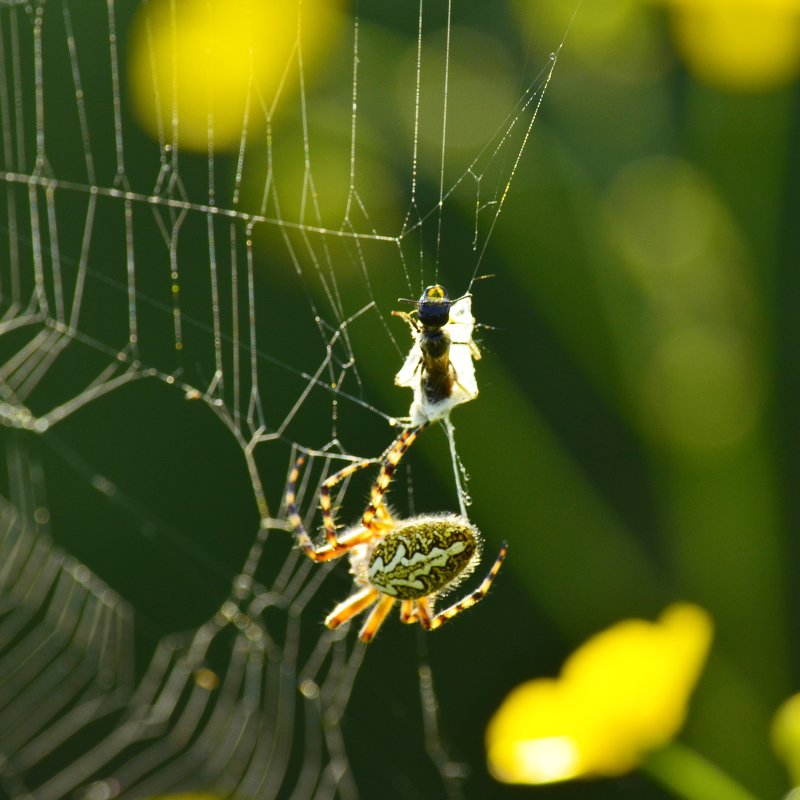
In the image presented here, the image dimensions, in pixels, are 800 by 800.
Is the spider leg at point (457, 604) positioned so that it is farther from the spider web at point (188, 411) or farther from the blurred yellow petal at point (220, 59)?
the blurred yellow petal at point (220, 59)

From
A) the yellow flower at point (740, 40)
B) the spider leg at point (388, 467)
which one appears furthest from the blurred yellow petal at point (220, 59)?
the spider leg at point (388, 467)

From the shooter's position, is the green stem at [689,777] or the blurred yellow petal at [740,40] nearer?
the green stem at [689,777]

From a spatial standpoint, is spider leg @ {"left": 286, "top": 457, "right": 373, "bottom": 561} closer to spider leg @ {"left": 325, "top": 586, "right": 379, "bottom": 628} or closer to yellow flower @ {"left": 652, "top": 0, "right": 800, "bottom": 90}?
spider leg @ {"left": 325, "top": 586, "right": 379, "bottom": 628}

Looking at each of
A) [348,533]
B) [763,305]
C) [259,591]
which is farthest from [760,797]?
[259,591]

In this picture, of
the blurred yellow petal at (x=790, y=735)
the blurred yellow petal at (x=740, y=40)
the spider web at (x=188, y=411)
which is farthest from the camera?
the spider web at (x=188, y=411)

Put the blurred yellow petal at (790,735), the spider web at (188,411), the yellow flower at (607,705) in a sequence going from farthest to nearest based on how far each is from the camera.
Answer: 1. the spider web at (188,411)
2. the yellow flower at (607,705)
3. the blurred yellow petal at (790,735)

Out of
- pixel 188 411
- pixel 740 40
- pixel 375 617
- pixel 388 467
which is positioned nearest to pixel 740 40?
pixel 740 40

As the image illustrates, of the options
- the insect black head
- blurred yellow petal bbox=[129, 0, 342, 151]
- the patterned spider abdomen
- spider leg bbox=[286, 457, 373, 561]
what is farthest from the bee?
blurred yellow petal bbox=[129, 0, 342, 151]

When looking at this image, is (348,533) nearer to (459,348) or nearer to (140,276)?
(459,348)
